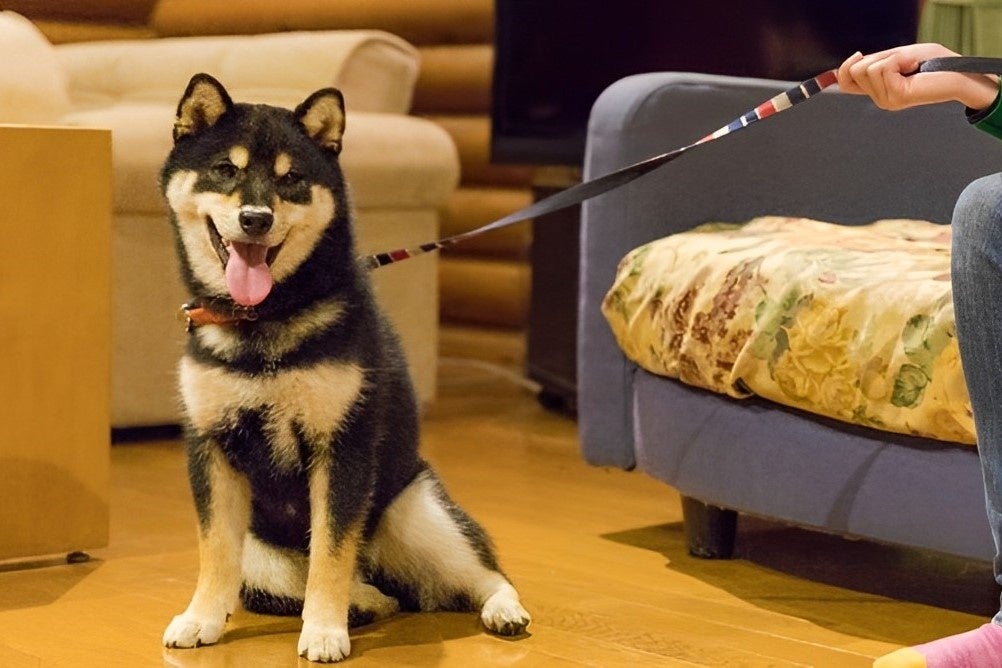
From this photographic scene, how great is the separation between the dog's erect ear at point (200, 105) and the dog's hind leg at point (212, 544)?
41 cm

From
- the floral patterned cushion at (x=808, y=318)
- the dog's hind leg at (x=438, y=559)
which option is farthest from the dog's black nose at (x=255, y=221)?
the floral patterned cushion at (x=808, y=318)

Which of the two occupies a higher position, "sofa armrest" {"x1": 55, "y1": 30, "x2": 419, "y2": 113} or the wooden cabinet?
"sofa armrest" {"x1": 55, "y1": 30, "x2": 419, "y2": 113}

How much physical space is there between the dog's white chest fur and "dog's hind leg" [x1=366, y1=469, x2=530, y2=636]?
0.69ft

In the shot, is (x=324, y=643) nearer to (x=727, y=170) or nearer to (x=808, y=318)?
(x=808, y=318)

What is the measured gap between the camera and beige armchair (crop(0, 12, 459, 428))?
2721 millimetres

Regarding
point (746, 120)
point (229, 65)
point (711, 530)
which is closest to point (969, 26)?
point (746, 120)

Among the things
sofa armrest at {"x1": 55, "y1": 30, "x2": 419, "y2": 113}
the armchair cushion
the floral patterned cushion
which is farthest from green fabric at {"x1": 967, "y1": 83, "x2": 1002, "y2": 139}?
the armchair cushion

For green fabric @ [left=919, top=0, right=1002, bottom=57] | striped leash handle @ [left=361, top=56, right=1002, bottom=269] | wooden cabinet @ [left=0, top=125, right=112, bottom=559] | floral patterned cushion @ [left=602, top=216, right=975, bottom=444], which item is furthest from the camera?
green fabric @ [left=919, top=0, right=1002, bottom=57]

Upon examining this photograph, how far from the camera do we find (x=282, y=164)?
1744 mm

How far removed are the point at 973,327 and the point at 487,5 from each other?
343cm

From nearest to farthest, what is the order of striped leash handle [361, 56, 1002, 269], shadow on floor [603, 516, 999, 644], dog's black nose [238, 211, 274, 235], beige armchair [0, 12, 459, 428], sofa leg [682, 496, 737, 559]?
striped leash handle [361, 56, 1002, 269]
dog's black nose [238, 211, 274, 235]
shadow on floor [603, 516, 999, 644]
sofa leg [682, 496, 737, 559]
beige armchair [0, 12, 459, 428]

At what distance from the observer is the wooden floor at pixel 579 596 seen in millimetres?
1792

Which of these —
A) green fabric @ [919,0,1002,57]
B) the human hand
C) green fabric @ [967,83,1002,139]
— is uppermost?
green fabric @ [919,0,1002,57]

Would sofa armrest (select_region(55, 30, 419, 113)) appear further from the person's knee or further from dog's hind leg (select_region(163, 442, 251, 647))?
the person's knee
